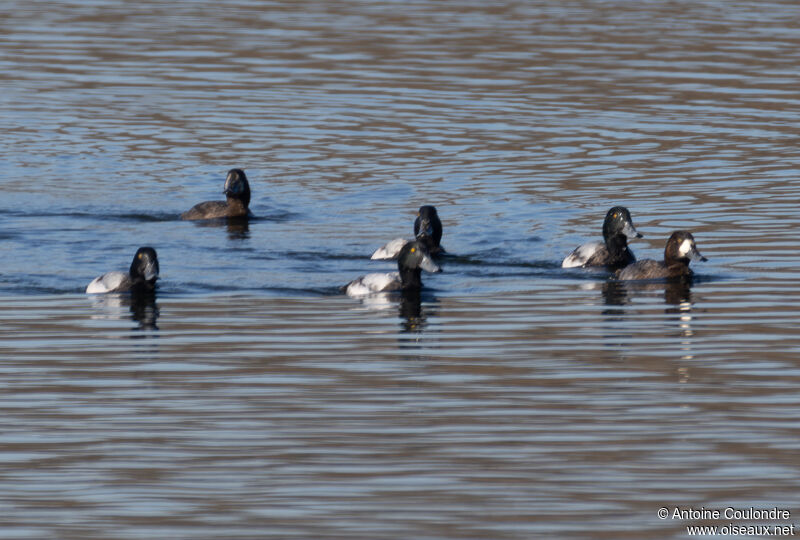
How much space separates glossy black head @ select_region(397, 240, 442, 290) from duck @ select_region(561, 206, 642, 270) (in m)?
1.87

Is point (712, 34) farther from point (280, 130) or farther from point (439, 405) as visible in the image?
point (439, 405)

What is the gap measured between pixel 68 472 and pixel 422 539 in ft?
8.09

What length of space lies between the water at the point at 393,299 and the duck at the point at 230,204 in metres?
0.30

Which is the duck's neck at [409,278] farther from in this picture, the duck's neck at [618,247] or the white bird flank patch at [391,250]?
the duck's neck at [618,247]

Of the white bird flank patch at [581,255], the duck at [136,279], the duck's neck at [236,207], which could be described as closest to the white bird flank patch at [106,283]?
the duck at [136,279]

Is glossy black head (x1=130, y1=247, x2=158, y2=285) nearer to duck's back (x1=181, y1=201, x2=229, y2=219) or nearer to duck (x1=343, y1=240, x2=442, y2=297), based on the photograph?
duck (x1=343, y1=240, x2=442, y2=297)

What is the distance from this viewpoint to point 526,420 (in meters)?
11.1

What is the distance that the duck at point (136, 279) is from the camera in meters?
17.2

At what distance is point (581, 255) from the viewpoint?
18.4 meters

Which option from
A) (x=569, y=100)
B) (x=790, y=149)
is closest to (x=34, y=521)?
(x=790, y=149)

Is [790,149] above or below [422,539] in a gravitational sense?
above

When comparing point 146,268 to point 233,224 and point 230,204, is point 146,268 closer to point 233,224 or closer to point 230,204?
point 233,224

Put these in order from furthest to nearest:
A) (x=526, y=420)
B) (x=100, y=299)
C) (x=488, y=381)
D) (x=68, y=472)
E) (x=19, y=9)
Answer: (x=19, y=9), (x=100, y=299), (x=488, y=381), (x=526, y=420), (x=68, y=472)

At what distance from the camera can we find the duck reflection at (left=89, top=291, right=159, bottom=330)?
1557 cm
